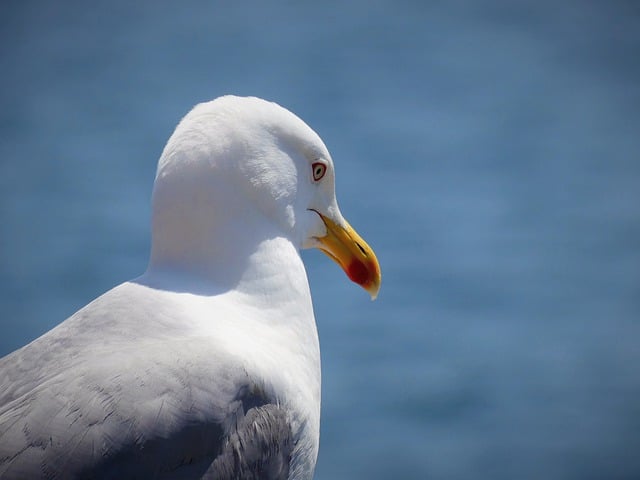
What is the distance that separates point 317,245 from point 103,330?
782mm

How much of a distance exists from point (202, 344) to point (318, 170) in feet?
2.26

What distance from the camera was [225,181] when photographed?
2596 mm

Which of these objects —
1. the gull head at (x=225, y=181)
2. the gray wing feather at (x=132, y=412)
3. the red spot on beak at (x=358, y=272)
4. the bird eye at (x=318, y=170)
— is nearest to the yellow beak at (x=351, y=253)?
the red spot on beak at (x=358, y=272)

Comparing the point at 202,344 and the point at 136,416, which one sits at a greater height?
the point at 202,344

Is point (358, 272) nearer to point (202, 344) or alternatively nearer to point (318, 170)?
point (318, 170)

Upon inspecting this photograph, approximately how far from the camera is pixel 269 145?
268 centimetres

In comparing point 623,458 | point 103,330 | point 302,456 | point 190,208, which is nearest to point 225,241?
point 190,208

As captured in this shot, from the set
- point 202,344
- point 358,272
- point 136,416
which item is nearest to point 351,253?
point 358,272

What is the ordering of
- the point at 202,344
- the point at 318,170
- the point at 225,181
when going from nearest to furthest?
the point at 202,344 → the point at 225,181 → the point at 318,170

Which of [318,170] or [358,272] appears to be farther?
[358,272]

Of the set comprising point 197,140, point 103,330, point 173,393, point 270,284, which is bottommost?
point 173,393

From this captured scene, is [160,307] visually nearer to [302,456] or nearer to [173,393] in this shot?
[173,393]

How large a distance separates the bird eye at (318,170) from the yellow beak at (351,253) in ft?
0.40

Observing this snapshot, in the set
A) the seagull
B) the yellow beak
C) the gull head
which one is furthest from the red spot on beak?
the gull head
